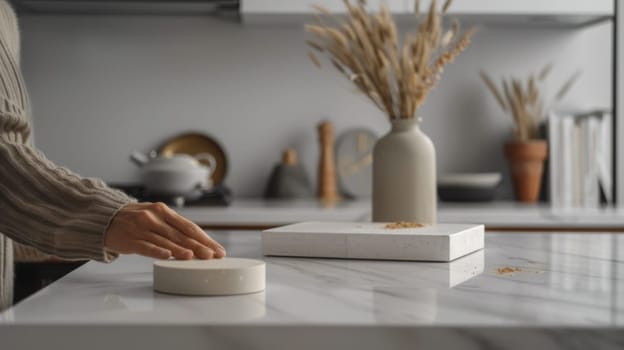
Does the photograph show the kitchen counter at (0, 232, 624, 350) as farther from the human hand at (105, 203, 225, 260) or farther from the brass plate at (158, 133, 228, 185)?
the brass plate at (158, 133, 228, 185)

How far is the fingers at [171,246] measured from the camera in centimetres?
95

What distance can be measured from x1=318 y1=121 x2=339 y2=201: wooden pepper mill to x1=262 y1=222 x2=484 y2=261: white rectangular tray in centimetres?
207

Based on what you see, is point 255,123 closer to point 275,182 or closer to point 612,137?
point 275,182

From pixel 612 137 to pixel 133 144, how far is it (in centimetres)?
200

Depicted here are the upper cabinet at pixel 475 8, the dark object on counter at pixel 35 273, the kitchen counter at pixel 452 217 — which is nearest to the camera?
the dark object on counter at pixel 35 273

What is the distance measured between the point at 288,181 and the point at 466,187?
72cm

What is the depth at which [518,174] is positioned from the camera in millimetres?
3258

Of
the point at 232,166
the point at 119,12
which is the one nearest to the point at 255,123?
the point at 232,166

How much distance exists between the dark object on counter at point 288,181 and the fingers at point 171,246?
2287 mm

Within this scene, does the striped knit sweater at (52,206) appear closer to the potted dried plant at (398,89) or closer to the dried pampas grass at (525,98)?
the potted dried plant at (398,89)

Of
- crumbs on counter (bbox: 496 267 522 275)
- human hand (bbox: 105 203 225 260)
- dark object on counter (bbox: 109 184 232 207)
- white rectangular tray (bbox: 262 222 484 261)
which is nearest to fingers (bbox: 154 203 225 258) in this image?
human hand (bbox: 105 203 225 260)

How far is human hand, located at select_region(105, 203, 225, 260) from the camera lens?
3.15ft

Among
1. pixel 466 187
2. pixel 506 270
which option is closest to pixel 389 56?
pixel 506 270

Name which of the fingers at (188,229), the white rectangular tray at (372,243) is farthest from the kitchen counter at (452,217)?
the fingers at (188,229)
